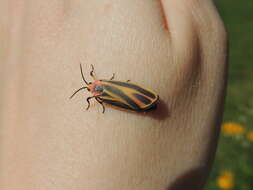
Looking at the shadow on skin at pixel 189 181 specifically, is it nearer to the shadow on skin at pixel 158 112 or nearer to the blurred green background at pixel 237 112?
the shadow on skin at pixel 158 112

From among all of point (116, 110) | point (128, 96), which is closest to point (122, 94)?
point (128, 96)

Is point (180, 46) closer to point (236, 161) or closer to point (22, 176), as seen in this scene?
point (22, 176)

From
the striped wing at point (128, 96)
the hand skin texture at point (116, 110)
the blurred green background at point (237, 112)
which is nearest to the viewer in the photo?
the hand skin texture at point (116, 110)

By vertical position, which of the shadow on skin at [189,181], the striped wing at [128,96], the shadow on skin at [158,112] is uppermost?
the striped wing at [128,96]

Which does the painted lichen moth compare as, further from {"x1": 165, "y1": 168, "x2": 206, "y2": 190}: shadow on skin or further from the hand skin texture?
{"x1": 165, "y1": 168, "x2": 206, "y2": 190}: shadow on skin

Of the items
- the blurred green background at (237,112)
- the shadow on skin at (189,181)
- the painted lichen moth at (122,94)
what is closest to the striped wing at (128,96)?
the painted lichen moth at (122,94)

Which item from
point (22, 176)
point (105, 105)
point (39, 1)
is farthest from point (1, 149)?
point (39, 1)
